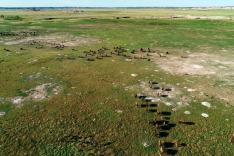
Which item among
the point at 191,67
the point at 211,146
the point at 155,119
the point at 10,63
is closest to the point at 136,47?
the point at 191,67

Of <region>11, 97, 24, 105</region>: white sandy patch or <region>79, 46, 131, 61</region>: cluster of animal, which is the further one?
<region>79, 46, 131, 61</region>: cluster of animal

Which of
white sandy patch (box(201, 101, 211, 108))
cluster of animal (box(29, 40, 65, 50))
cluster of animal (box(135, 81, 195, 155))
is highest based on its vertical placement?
cluster of animal (box(29, 40, 65, 50))

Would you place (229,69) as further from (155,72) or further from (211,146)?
(211,146)

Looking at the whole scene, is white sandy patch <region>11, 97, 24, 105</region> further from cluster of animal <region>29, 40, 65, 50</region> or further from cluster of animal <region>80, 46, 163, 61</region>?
cluster of animal <region>29, 40, 65, 50</region>

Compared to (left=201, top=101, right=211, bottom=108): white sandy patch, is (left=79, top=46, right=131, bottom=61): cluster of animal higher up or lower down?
higher up

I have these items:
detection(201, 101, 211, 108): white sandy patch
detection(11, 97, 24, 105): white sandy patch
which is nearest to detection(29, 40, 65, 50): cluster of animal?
detection(11, 97, 24, 105): white sandy patch

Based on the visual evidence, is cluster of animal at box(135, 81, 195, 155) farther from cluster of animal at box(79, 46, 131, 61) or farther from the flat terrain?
cluster of animal at box(79, 46, 131, 61)

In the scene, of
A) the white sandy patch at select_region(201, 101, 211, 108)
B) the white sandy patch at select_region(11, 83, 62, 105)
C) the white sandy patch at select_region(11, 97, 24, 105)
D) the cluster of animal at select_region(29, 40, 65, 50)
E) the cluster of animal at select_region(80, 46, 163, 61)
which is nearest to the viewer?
the white sandy patch at select_region(201, 101, 211, 108)

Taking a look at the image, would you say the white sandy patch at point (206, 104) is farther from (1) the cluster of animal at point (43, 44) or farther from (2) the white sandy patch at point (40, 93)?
(1) the cluster of animal at point (43, 44)

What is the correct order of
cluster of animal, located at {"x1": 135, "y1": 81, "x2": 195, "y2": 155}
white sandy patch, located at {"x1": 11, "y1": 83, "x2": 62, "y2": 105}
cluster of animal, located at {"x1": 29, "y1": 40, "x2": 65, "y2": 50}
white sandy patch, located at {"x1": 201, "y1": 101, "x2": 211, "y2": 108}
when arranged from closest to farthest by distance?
cluster of animal, located at {"x1": 135, "y1": 81, "x2": 195, "y2": 155}, white sandy patch, located at {"x1": 201, "y1": 101, "x2": 211, "y2": 108}, white sandy patch, located at {"x1": 11, "y1": 83, "x2": 62, "y2": 105}, cluster of animal, located at {"x1": 29, "y1": 40, "x2": 65, "y2": 50}

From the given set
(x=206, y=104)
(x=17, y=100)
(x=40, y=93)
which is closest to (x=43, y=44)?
(x=40, y=93)
